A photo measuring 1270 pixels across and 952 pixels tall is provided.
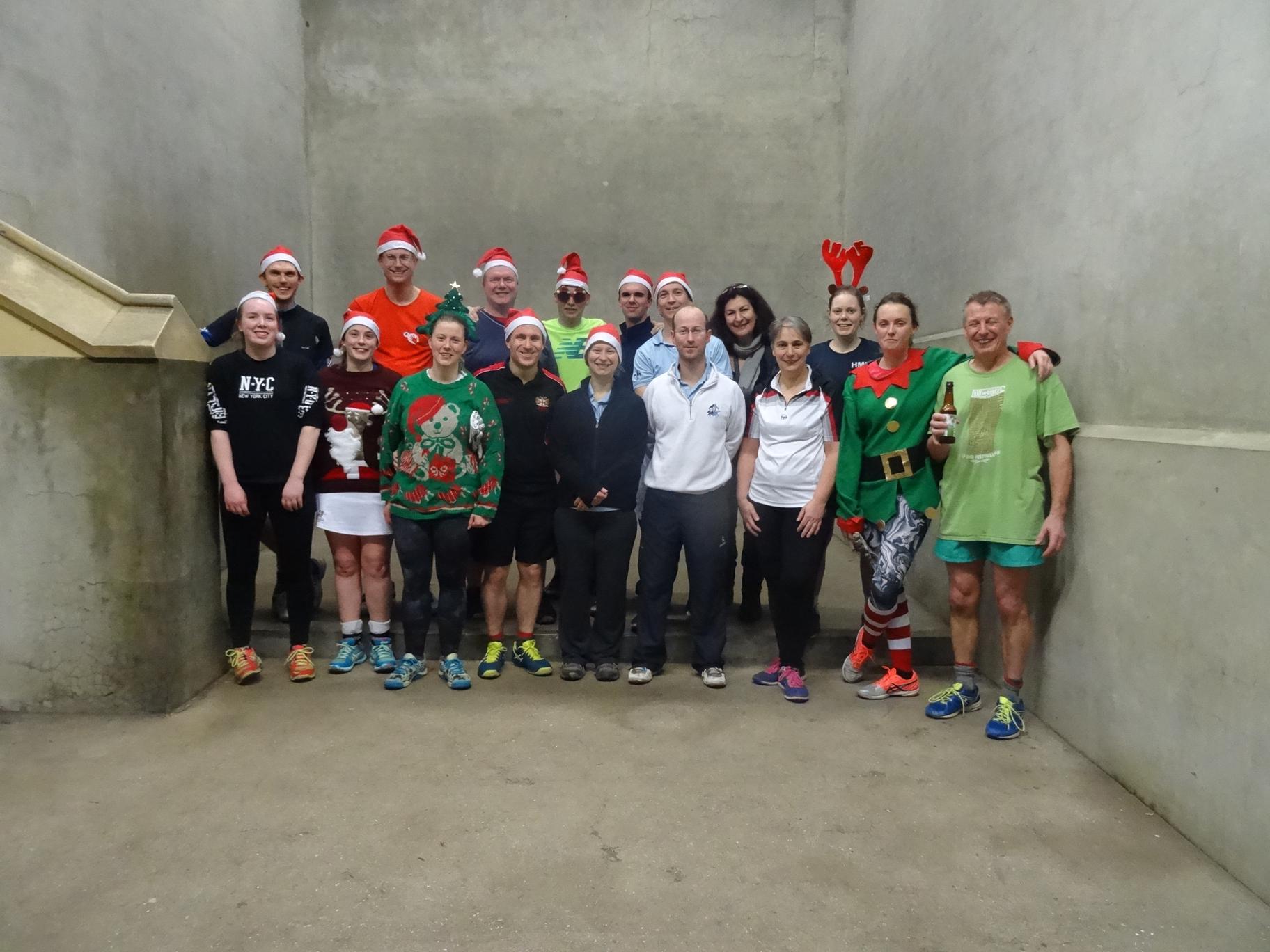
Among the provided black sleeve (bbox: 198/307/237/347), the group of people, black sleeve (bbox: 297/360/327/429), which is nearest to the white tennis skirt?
the group of people

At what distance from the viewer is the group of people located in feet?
11.3

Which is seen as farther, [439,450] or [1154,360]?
[439,450]

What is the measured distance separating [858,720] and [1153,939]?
1381 mm

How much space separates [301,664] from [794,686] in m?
2.20

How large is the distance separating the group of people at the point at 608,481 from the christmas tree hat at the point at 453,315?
1 centimetres

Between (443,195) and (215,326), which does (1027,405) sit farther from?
(443,195)

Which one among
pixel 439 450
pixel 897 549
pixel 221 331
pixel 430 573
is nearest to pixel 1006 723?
pixel 897 549

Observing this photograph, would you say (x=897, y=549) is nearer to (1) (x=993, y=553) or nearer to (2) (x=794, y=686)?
(1) (x=993, y=553)

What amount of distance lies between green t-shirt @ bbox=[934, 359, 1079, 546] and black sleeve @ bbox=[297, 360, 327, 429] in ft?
8.80

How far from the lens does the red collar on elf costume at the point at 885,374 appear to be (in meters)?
3.43

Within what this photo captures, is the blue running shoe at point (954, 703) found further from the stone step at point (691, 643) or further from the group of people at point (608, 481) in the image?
the stone step at point (691, 643)

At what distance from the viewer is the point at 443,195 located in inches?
296

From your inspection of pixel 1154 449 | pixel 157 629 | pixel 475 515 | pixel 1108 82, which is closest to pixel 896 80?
pixel 1108 82

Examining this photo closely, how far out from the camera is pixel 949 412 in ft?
10.9
